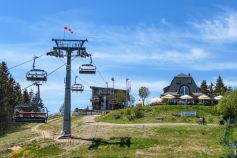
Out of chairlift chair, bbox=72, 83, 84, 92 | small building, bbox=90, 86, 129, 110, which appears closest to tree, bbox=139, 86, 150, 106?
small building, bbox=90, 86, 129, 110

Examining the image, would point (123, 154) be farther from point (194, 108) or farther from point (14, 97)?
point (14, 97)

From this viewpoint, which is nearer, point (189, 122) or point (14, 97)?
point (189, 122)

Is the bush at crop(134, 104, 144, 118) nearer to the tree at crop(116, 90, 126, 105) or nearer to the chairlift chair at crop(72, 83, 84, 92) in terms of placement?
the chairlift chair at crop(72, 83, 84, 92)

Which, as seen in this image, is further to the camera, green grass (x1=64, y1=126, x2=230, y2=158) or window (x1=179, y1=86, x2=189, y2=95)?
window (x1=179, y1=86, x2=189, y2=95)

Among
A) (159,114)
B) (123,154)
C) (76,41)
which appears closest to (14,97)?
(159,114)

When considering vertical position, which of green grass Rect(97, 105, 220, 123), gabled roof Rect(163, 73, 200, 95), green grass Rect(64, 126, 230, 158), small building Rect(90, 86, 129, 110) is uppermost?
gabled roof Rect(163, 73, 200, 95)

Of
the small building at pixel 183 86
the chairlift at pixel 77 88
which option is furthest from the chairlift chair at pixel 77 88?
the small building at pixel 183 86

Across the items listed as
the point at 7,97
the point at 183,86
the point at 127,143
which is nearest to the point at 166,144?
the point at 127,143

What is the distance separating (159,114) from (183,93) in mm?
35014

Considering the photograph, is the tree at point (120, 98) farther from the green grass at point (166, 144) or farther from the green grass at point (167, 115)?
the green grass at point (166, 144)

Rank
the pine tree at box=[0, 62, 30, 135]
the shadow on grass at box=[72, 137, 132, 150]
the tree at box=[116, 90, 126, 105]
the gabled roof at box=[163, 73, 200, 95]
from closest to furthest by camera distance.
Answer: the shadow on grass at box=[72, 137, 132, 150] → the pine tree at box=[0, 62, 30, 135] → the gabled roof at box=[163, 73, 200, 95] → the tree at box=[116, 90, 126, 105]

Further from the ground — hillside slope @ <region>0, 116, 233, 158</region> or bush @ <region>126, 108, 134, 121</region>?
bush @ <region>126, 108, 134, 121</region>

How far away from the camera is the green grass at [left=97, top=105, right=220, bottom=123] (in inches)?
3253

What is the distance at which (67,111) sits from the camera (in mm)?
66750
